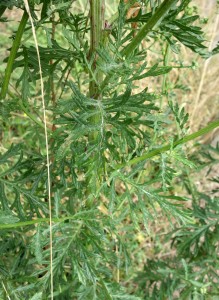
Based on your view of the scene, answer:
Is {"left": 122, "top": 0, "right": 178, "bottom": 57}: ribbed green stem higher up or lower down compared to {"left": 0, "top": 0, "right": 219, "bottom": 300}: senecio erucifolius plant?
higher up

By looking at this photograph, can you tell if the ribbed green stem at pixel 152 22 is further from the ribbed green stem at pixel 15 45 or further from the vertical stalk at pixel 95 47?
the ribbed green stem at pixel 15 45

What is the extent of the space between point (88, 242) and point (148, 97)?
53cm

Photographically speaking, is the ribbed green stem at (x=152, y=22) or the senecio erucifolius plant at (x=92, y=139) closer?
the ribbed green stem at (x=152, y=22)

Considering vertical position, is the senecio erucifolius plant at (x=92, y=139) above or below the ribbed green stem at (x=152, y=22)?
below

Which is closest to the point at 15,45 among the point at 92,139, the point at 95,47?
the point at 95,47

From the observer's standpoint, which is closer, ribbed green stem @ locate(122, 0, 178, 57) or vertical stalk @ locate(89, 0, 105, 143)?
ribbed green stem @ locate(122, 0, 178, 57)

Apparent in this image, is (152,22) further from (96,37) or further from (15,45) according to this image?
(15,45)

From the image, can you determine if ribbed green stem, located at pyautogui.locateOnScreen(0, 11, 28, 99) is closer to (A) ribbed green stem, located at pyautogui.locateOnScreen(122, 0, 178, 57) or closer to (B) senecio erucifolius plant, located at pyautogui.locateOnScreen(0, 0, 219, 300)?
(B) senecio erucifolius plant, located at pyautogui.locateOnScreen(0, 0, 219, 300)

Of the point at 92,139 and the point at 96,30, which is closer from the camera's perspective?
the point at 96,30

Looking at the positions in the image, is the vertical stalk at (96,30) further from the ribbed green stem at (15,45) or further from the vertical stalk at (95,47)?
the ribbed green stem at (15,45)

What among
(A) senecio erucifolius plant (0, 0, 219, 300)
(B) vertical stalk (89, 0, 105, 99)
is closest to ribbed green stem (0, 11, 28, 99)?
(A) senecio erucifolius plant (0, 0, 219, 300)

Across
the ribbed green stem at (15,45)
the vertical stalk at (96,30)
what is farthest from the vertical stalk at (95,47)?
the ribbed green stem at (15,45)

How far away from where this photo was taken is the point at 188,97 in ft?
11.9

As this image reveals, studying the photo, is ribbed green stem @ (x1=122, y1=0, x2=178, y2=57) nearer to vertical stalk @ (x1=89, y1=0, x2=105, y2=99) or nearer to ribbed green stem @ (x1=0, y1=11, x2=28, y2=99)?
vertical stalk @ (x1=89, y1=0, x2=105, y2=99)
